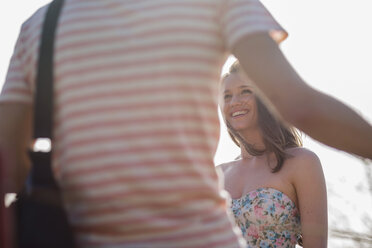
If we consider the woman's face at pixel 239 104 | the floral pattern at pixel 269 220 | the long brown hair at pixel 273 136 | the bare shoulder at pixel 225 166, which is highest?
the woman's face at pixel 239 104

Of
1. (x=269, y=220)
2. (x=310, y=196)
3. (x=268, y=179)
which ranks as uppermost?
(x=268, y=179)

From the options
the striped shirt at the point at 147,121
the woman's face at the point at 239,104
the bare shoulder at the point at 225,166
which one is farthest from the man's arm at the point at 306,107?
the bare shoulder at the point at 225,166

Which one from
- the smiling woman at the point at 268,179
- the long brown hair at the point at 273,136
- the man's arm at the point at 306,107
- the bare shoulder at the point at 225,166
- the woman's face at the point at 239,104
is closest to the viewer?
the man's arm at the point at 306,107

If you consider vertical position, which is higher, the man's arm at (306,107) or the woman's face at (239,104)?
the woman's face at (239,104)

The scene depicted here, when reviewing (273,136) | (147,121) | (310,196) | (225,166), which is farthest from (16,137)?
(225,166)

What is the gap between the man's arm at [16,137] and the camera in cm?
164

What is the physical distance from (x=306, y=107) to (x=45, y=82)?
55 cm

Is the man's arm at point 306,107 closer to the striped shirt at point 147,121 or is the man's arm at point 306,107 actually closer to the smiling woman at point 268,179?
the striped shirt at point 147,121

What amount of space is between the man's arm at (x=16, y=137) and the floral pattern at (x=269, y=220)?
3041 millimetres

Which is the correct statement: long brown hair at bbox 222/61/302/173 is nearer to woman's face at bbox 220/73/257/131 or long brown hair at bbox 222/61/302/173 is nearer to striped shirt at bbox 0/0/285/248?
woman's face at bbox 220/73/257/131

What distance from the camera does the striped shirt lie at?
149 centimetres

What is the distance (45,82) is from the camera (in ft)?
5.11

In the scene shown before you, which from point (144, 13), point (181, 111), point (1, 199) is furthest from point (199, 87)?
point (1, 199)

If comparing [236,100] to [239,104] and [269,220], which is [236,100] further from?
[269,220]
